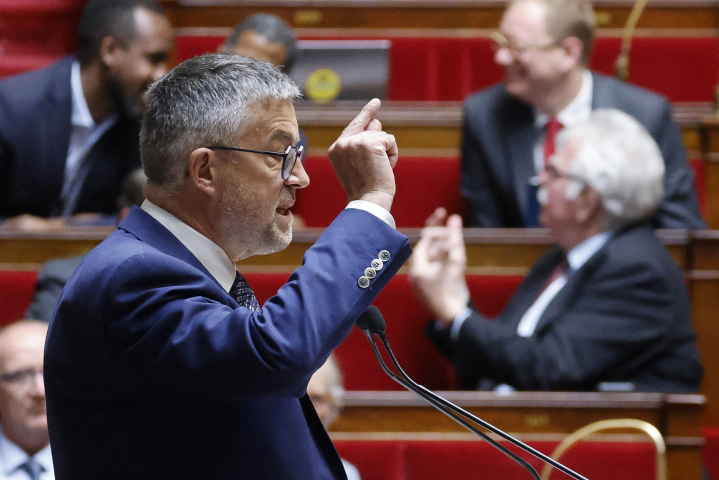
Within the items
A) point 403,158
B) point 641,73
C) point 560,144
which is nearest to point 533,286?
point 560,144

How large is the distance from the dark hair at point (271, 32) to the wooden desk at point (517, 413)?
579 mm

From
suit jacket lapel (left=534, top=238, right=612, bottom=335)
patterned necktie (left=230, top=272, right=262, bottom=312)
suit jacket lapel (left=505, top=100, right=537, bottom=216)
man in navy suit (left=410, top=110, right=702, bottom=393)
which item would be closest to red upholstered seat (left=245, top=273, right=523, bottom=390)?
man in navy suit (left=410, top=110, right=702, bottom=393)

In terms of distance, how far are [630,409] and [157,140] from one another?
0.58 metres

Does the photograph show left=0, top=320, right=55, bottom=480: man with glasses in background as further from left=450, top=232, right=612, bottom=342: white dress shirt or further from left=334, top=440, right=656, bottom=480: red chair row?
left=450, top=232, right=612, bottom=342: white dress shirt

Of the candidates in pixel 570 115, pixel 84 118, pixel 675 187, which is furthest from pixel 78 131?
pixel 675 187

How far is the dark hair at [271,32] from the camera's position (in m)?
1.32

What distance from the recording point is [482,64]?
5.24 ft

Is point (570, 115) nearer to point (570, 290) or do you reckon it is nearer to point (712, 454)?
point (570, 290)

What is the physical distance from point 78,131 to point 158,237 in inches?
35.1

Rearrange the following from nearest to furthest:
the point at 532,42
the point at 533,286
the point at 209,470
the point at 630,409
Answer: the point at 209,470
the point at 630,409
the point at 533,286
the point at 532,42

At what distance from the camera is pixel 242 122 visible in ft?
1.48

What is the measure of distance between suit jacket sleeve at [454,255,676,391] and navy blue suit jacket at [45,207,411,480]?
543 mm

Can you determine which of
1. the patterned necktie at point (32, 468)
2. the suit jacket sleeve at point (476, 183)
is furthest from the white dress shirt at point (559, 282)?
the patterned necktie at point (32, 468)

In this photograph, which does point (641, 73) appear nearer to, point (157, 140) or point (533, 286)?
point (533, 286)
